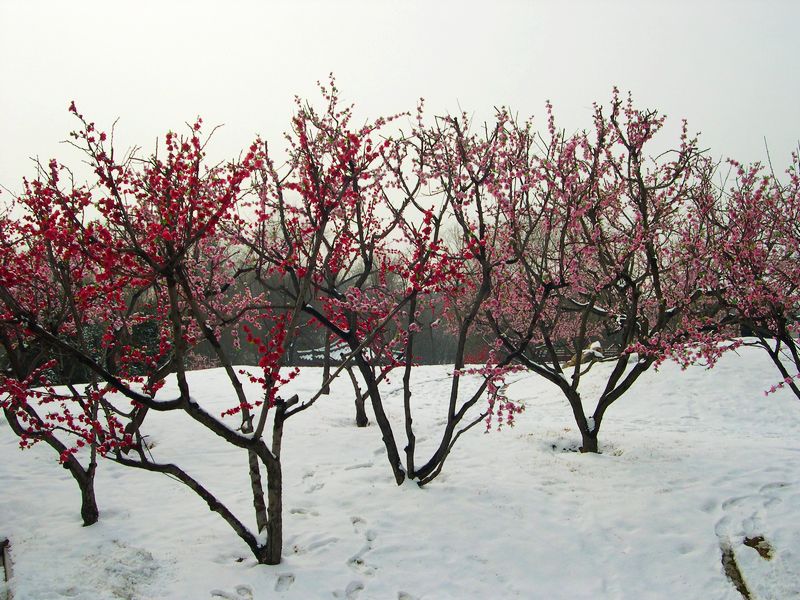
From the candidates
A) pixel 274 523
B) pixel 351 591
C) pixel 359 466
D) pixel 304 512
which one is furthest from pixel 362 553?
pixel 359 466

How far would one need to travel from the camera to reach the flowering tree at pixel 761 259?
5598 mm

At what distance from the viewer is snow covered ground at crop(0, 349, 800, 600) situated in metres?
4.23

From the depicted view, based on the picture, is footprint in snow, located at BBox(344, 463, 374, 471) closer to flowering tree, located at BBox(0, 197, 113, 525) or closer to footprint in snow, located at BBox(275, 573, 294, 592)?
footprint in snow, located at BBox(275, 573, 294, 592)

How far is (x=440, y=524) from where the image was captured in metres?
5.09

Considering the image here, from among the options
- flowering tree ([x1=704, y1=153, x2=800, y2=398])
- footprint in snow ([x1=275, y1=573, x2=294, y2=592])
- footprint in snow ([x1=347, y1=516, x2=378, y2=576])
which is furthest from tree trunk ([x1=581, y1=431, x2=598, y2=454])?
footprint in snow ([x1=275, y1=573, x2=294, y2=592])

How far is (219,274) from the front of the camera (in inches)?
310

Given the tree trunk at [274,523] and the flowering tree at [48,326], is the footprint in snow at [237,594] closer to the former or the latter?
the tree trunk at [274,523]

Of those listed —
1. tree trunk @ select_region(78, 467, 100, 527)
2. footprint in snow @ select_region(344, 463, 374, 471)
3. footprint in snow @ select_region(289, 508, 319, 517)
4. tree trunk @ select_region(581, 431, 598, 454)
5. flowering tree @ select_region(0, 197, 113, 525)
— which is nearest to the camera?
flowering tree @ select_region(0, 197, 113, 525)

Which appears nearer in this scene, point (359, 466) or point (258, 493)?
point (258, 493)

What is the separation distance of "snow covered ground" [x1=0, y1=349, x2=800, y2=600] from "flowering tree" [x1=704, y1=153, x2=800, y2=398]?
164 centimetres

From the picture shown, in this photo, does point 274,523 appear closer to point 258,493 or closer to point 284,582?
point 258,493

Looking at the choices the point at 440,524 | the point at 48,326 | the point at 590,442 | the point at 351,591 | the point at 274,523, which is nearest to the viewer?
the point at 351,591

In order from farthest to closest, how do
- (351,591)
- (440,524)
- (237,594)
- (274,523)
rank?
(440,524) → (274,523) → (351,591) → (237,594)

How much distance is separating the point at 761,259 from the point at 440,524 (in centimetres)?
462
